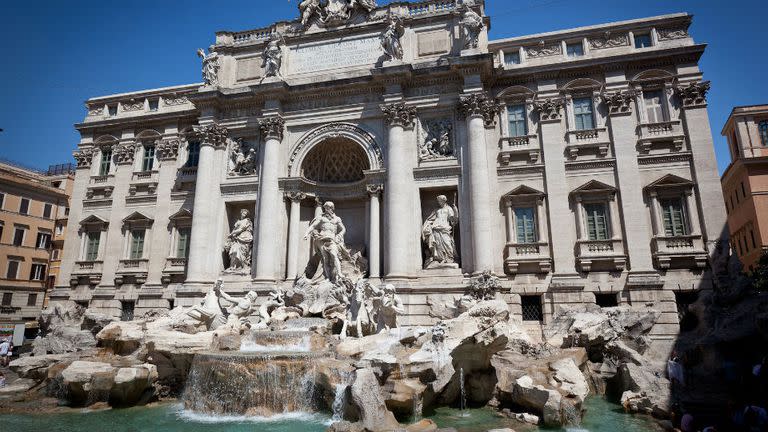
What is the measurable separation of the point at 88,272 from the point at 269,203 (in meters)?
11.9

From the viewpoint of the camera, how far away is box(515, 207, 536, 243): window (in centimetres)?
2027

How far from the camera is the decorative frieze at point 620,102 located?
20.5 meters

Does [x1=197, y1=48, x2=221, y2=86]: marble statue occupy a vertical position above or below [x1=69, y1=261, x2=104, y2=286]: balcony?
above

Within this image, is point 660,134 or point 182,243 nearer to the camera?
point 660,134

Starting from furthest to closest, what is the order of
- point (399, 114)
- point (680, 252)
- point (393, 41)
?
point (393, 41) < point (399, 114) < point (680, 252)

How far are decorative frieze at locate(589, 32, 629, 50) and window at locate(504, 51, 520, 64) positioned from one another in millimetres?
3408

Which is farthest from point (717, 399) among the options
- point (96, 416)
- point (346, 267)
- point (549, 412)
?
point (96, 416)

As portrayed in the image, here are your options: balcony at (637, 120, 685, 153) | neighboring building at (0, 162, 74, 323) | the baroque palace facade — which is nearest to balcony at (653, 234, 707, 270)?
the baroque palace facade

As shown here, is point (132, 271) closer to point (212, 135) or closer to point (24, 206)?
point (212, 135)

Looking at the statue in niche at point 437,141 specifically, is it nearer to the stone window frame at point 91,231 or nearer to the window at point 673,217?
the window at point 673,217

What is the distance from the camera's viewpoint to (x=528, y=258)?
19.6 meters

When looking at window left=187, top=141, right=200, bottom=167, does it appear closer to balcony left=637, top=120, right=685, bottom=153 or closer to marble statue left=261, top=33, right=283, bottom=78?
marble statue left=261, top=33, right=283, bottom=78

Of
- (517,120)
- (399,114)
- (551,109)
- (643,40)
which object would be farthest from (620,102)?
(399,114)

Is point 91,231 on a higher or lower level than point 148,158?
lower
